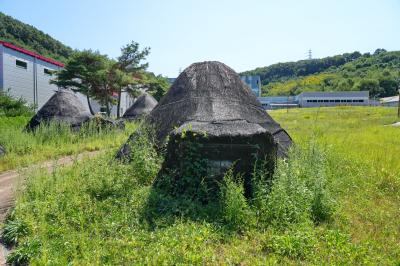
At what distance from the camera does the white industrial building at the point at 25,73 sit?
21891 mm

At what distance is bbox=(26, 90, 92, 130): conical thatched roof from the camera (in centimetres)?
1368

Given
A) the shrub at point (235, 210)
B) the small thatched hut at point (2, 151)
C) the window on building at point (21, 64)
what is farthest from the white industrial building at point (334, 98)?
the shrub at point (235, 210)

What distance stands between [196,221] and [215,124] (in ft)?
5.64

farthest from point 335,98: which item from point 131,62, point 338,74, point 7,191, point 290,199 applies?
point 7,191

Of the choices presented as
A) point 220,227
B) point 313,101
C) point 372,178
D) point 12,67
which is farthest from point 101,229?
point 313,101

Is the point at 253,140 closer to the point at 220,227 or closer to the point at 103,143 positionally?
the point at 220,227

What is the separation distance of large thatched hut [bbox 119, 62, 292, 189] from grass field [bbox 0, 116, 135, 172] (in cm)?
329

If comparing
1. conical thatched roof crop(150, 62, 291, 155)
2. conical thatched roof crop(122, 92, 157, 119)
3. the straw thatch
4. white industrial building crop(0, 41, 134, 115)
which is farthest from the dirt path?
white industrial building crop(0, 41, 134, 115)

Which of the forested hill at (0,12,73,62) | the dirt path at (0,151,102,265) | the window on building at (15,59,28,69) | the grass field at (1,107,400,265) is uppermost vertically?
the forested hill at (0,12,73,62)

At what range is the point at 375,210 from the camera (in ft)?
16.6

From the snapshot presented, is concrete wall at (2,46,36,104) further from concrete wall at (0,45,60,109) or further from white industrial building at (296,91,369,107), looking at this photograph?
white industrial building at (296,91,369,107)

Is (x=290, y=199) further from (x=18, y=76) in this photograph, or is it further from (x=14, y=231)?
(x=18, y=76)

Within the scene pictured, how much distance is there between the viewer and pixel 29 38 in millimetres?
48781

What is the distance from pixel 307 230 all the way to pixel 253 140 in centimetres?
156
